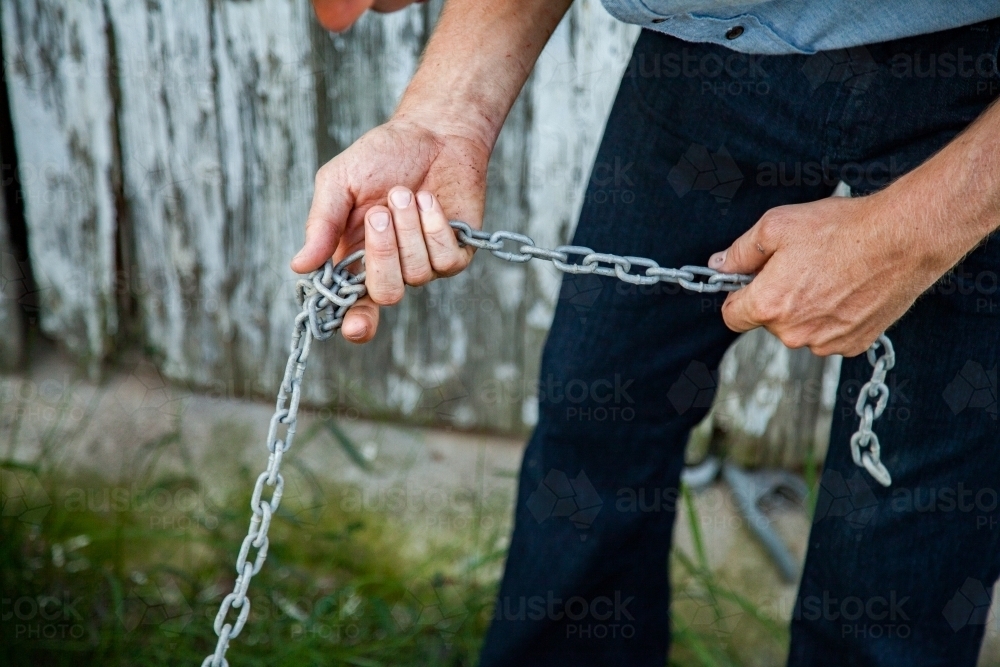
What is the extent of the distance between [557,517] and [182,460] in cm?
120

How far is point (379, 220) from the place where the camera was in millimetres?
1163

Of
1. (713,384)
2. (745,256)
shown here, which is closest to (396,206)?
(745,256)

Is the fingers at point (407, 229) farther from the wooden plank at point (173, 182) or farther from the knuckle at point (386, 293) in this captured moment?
the wooden plank at point (173, 182)

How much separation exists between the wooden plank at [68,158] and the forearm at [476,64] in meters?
1.16

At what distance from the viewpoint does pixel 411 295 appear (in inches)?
92.6

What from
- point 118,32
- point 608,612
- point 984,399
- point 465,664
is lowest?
point 465,664

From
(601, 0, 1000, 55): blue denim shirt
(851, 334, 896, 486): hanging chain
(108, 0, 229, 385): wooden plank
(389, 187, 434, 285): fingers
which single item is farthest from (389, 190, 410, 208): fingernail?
(108, 0, 229, 385): wooden plank

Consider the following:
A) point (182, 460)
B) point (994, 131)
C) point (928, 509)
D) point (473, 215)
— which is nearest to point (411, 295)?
point (182, 460)

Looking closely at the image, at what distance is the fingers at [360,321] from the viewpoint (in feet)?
3.91

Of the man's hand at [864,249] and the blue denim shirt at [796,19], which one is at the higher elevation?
the blue denim shirt at [796,19]

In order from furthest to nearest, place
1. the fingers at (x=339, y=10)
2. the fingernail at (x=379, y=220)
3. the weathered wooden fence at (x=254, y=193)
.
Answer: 1. the weathered wooden fence at (x=254, y=193)
2. the fingers at (x=339, y=10)
3. the fingernail at (x=379, y=220)

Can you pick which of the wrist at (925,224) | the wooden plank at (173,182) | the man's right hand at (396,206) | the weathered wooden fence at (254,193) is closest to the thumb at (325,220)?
the man's right hand at (396,206)

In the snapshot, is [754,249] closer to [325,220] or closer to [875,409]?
[875,409]

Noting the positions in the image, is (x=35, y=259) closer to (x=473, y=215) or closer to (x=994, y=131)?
(x=473, y=215)
